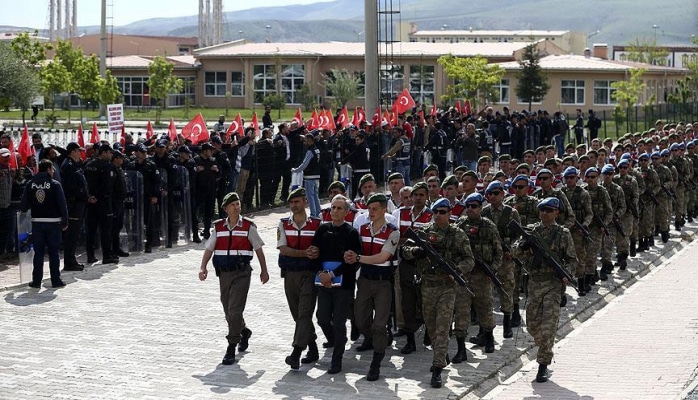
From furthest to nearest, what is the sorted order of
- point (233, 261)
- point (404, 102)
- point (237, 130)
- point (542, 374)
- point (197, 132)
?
1. point (404, 102)
2. point (237, 130)
3. point (197, 132)
4. point (233, 261)
5. point (542, 374)

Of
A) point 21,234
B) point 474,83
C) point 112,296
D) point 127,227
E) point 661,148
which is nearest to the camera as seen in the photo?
point 112,296

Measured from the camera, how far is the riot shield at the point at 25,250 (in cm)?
1825

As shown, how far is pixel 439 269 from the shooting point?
508 inches

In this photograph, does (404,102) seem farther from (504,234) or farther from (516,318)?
(504,234)

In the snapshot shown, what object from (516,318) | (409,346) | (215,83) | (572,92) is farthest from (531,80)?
(409,346)

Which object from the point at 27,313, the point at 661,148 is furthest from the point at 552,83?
the point at 27,313

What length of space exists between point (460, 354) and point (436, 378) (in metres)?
1.25

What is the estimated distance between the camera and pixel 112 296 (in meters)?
17.3

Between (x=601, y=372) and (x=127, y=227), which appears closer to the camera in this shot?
(x=601, y=372)

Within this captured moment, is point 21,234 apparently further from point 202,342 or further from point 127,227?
point 202,342

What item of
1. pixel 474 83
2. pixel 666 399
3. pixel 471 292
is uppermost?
pixel 474 83

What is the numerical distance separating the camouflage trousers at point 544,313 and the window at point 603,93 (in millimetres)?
66963

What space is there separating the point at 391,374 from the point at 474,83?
59.0 m

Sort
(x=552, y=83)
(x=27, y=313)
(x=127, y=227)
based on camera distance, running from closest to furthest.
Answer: (x=27, y=313) < (x=127, y=227) < (x=552, y=83)
